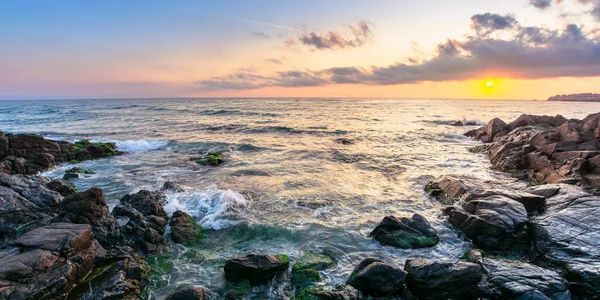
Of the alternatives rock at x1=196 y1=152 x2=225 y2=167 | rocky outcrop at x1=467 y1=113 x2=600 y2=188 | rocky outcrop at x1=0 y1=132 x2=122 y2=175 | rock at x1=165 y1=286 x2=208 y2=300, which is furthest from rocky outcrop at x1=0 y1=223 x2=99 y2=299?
rocky outcrop at x1=467 y1=113 x2=600 y2=188

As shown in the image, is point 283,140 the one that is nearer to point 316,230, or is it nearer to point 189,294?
point 316,230

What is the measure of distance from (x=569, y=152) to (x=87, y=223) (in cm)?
2187

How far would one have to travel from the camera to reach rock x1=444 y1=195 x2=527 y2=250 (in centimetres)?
923

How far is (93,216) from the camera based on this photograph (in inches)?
354

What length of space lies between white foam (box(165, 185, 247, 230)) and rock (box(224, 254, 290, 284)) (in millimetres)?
3459

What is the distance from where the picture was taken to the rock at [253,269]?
24.7ft

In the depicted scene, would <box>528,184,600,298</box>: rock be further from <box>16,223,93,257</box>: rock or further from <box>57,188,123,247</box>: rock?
<box>57,188,123,247</box>: rock

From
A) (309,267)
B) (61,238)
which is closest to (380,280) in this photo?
(309,267)

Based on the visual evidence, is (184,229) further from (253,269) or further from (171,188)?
(171,188)

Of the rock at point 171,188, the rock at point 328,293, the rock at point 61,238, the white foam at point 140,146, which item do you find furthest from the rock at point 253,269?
the white foam at point 140,146

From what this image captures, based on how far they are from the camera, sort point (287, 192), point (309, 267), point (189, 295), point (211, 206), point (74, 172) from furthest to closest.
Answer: point (74, 172) < point (287, 192) < point (211, 206) < point (309, 267) < point (189, 295)

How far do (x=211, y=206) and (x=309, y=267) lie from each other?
621 centimetres

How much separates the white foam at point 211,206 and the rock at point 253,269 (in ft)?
11.3

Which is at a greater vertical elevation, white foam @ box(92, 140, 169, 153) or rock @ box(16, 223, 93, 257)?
rock @ box(16, 223, 93, 257)
